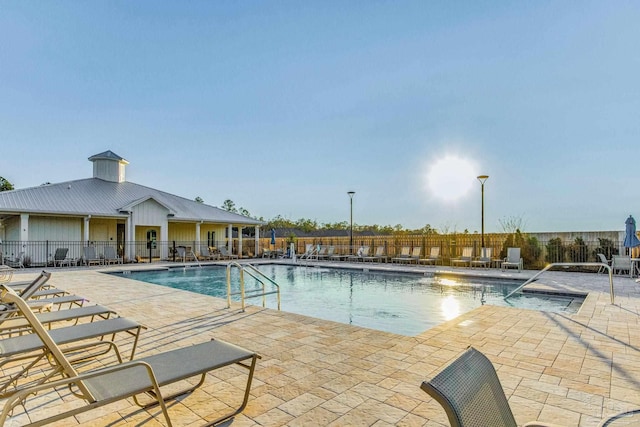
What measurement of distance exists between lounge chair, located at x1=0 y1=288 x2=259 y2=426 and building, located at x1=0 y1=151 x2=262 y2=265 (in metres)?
17.6

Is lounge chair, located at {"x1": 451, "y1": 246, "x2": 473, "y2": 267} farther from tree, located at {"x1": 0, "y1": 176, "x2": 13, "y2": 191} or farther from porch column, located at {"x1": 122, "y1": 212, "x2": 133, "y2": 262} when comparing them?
tree, located at {"x1": 0, "y1": 176, "x2": 13, "y2": 191}

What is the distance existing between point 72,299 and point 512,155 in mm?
16977

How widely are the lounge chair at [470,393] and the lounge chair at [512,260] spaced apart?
48.6 ft

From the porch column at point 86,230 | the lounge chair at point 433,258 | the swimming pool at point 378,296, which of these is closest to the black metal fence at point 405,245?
the porch column at point 86,230

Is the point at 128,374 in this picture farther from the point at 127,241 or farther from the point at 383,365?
the point at 127,241

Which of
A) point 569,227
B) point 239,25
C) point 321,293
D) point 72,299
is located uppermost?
point 239,25

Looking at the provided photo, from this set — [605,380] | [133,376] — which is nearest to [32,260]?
[133,376]

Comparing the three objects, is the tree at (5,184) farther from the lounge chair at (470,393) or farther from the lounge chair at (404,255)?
the lounge chair at (470,393)

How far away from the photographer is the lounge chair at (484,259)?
51.5 ft

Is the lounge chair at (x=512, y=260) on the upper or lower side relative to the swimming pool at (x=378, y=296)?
upper

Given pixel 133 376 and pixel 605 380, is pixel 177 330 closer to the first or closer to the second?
pixel 133 376

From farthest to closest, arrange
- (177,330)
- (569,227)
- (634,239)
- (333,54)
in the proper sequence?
(569,227) < (333,54) < (634,239) < (177,330)

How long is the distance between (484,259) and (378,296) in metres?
7.87

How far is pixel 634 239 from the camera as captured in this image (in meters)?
12.1
